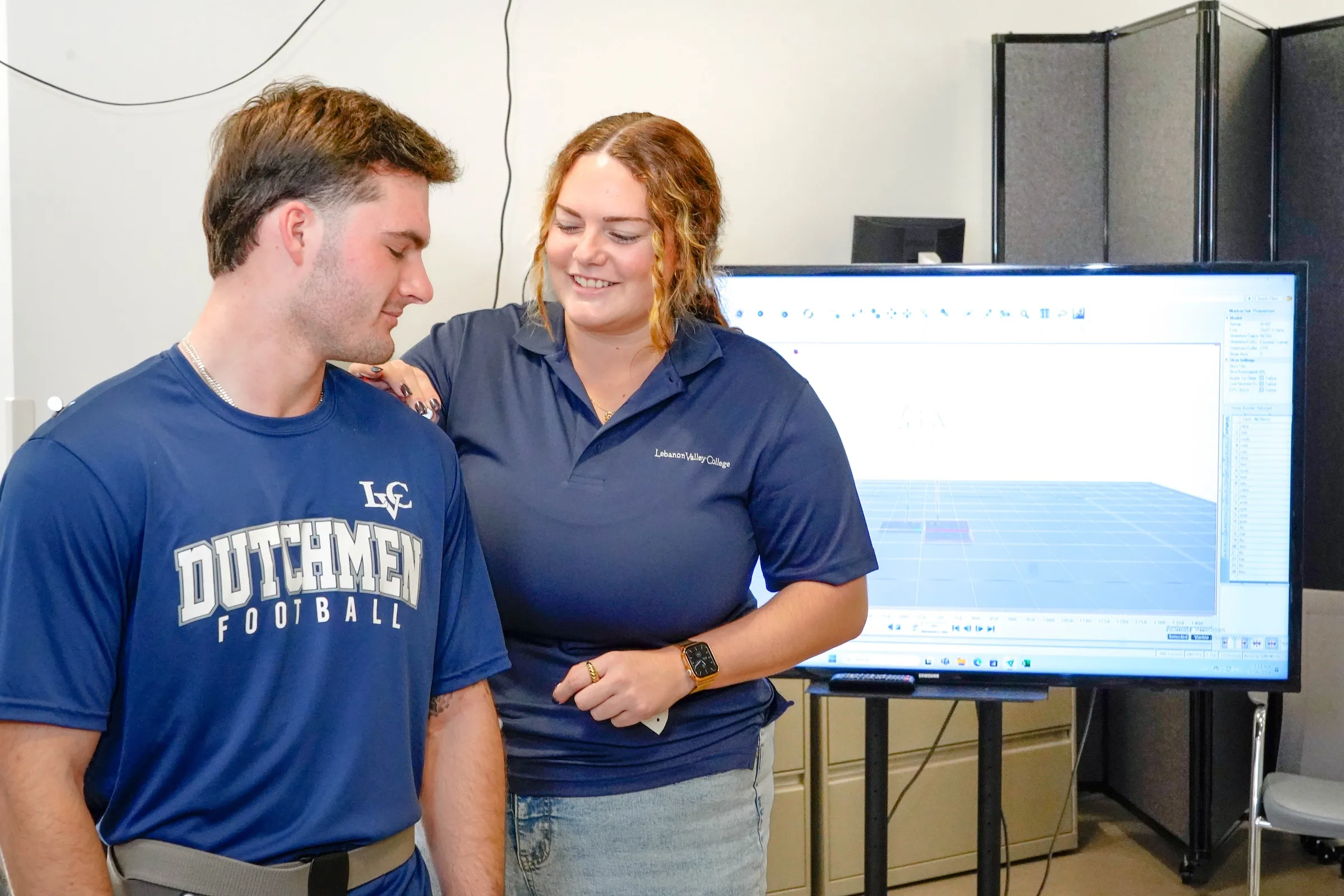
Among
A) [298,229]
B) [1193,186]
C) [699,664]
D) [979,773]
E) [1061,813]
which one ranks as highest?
[1193,186]

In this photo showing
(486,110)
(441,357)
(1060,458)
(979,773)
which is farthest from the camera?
(486,110)

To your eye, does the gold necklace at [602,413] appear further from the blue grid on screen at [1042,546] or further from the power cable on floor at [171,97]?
the power cable on floor at [171,97]

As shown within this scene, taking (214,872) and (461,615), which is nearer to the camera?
(214,872)

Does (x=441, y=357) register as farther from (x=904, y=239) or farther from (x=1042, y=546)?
(x=904, y=239)

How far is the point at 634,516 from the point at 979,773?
86 cm

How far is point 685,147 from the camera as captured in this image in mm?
1431

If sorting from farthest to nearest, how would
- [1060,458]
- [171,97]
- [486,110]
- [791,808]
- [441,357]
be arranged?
[486,110]
[791,808]
[171,97]
[1060,458]
[441,357]

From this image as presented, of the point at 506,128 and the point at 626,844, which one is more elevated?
the point at 506,128

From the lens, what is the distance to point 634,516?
4.44 ft

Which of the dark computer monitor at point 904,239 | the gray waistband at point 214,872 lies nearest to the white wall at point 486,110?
the dark computer monitor at point 904,239

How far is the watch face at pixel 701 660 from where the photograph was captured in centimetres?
135

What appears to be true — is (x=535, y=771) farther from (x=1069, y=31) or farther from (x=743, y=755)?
(x=1069, y=31)

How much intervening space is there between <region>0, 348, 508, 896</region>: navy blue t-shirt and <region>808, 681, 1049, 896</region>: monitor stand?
2.95ft

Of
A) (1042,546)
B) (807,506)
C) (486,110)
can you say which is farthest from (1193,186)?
(807,506)
